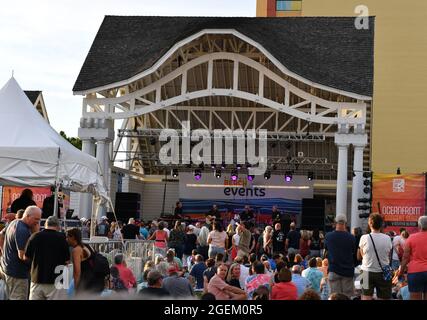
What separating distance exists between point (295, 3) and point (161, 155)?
20829 millimetres

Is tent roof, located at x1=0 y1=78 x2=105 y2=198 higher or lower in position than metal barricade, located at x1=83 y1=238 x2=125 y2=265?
higher

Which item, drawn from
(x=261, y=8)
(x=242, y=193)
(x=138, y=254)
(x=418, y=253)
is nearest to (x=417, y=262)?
(x=418, y=253)

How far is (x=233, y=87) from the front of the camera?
2850cm

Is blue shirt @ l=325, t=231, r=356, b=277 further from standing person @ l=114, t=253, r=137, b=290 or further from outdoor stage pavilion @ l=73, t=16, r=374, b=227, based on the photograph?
outdoor stage pavilion @ l=73, t=16, r=374, b=227

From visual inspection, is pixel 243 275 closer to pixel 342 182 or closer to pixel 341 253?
pixel 341 253

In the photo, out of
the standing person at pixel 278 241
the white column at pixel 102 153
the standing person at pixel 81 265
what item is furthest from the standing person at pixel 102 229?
the standing person at pixel 81 265

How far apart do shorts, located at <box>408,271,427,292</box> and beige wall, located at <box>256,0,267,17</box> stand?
43603mm

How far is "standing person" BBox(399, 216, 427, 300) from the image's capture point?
11266mm

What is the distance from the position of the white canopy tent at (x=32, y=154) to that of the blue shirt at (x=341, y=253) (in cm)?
520

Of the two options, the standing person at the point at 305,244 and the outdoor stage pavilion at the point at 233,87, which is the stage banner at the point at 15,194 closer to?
the outdoor stage pavilion at the point at 233,87

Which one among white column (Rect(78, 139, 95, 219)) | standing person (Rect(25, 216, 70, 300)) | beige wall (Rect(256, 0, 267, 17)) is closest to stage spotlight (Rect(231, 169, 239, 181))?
white column (Rect(78, 139, 95, 219))

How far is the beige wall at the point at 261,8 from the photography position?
5409 cm

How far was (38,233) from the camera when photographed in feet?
33.9
